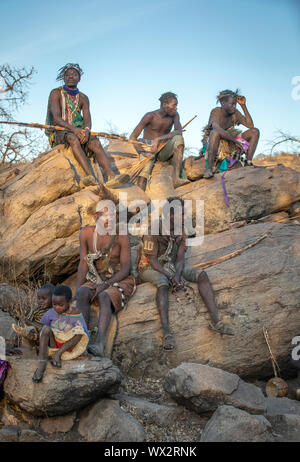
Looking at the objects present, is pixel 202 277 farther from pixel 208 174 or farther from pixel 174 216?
pixel 208 174

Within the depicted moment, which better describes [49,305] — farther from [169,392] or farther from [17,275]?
[17,275]

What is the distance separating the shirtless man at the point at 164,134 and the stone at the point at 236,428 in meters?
4.90

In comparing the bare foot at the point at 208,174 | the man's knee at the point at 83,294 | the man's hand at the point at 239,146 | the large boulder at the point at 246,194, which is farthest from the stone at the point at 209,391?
the man's hand at the point at 239,146

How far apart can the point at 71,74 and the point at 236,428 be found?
628 centimetres

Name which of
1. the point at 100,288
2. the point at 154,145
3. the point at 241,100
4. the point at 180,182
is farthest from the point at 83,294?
the point at 241,100

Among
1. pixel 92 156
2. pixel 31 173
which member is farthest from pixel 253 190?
pixel 31 173

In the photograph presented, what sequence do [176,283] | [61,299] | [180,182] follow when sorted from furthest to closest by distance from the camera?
[180,182] < [176,283] < [61,299]

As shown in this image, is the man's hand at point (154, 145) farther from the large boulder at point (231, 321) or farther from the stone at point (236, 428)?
the stone at point (236, 428)

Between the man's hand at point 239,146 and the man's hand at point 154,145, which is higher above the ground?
→ the man's hand at point 154,145

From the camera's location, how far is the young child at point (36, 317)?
344 centimetres

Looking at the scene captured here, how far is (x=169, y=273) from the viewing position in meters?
4.62

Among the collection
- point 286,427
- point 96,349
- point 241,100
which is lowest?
point 286,427

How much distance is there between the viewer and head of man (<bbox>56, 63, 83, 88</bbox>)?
6941 millimetres

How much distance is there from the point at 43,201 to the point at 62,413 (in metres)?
3.96
